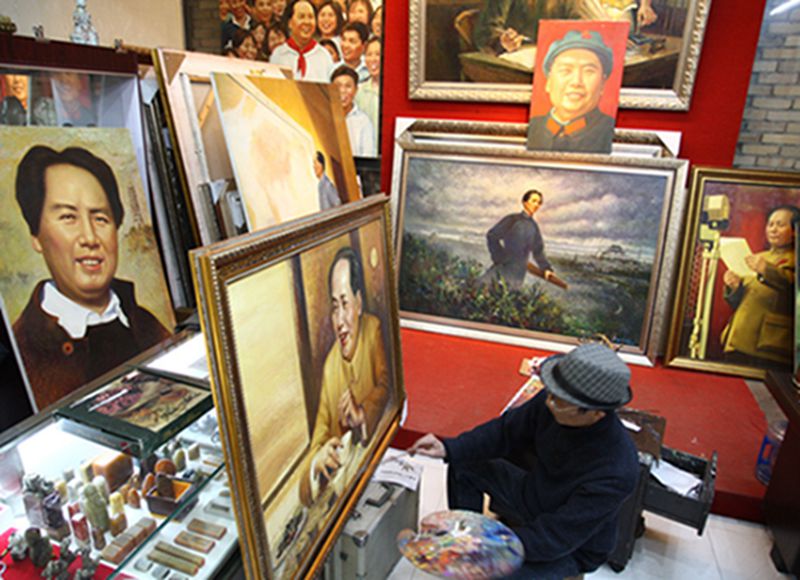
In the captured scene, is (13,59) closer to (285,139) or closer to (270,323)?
(285,139)

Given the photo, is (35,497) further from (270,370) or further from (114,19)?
(114,19)

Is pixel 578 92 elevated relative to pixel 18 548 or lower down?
elevated

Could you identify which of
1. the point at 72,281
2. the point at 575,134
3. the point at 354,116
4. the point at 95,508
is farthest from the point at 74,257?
the point at 575,134

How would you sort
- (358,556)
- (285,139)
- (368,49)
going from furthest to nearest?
(368,49), (285,139), (358,556)

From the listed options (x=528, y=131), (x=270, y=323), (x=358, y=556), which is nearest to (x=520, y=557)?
(x=358, y=556)

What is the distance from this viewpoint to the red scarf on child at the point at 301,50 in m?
4.20

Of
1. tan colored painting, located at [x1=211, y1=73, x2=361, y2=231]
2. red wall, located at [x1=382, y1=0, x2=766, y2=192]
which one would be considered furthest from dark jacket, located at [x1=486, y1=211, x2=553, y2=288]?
tan colored painting, located at [x1=211, y1=73, x2=361, y2=231]

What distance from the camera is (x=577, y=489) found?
5.65ft

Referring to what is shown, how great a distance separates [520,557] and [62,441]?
136 centimetres

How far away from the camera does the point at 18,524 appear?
133 cm

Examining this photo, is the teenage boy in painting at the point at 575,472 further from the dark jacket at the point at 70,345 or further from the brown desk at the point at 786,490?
the dark jacket at the point at 70,345

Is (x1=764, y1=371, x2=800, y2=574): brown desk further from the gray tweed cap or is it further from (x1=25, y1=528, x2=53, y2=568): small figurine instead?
(x1=25, y1=528, x2=53, y2=568): small figurine

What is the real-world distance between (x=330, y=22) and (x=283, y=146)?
1676mm

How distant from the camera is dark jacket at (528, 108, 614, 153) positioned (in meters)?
3.55
